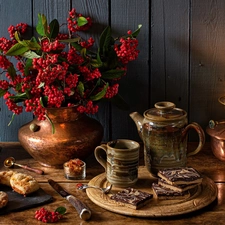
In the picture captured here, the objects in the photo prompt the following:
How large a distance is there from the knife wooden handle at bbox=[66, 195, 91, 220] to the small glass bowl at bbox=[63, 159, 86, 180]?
16 centimetres

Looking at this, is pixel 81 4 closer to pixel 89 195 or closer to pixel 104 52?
pixel 104 52

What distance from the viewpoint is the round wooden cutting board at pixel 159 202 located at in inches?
49.9

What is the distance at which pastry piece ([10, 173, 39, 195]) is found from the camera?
1.38 metres

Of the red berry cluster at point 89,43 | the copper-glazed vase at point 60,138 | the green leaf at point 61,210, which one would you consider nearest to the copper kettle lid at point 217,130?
the copper-glazed vase at point 60,138

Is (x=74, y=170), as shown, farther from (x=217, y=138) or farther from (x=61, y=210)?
(x=217, y=138)

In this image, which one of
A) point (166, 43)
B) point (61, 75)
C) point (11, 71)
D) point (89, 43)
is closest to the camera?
point (61, 75)

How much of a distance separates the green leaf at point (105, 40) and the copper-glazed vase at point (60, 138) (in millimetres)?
222

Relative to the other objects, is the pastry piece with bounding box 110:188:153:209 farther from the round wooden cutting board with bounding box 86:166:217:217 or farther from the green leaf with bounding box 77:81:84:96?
the green leaf with bounding box 77:81:84:96

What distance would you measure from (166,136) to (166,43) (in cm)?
46

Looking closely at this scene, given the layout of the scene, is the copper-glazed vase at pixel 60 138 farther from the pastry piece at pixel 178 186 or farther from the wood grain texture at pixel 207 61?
the wood grain texture at pixel 207 61

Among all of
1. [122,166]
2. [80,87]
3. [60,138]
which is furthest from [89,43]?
[122,166]

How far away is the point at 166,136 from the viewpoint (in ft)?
4.83

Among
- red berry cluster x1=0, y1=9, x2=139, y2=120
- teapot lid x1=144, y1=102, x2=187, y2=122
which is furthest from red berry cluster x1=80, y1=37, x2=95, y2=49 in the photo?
teapot lid x1=144, y1=102, x2=187, y2=122

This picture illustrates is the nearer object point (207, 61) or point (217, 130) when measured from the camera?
point (217, 130)
